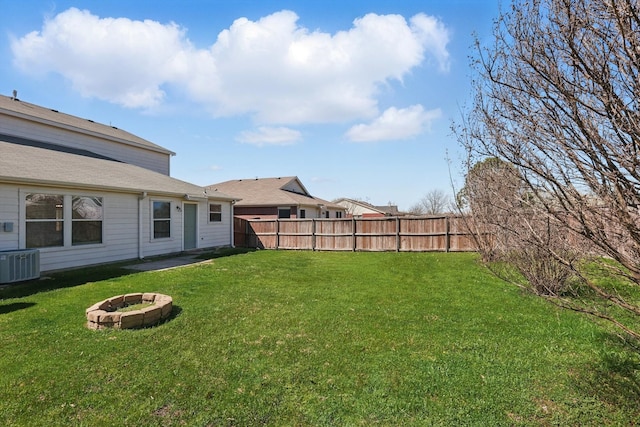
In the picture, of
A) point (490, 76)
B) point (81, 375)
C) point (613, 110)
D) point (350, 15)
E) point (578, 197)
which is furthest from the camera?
point (350, 15)

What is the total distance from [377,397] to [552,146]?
255 centimetres

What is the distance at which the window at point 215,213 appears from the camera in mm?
15167

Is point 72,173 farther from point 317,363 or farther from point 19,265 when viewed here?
point 317,363

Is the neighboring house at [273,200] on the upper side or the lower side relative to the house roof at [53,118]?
lower

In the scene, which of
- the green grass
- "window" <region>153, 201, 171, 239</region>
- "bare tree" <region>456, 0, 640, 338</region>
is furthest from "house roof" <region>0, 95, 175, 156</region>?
"bare tree" <region>456, 0, 640, 338</region>

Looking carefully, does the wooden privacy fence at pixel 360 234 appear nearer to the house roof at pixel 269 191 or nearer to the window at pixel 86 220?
the house roof at pixel 269 191

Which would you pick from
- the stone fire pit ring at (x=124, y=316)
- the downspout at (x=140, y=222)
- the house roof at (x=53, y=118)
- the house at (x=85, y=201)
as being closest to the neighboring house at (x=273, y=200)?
the house at (x=85, y=201)

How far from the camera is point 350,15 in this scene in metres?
8.95

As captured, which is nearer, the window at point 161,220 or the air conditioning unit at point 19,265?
the air conditioning unit at point 19,265

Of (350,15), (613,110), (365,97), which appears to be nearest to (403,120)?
(365,97)

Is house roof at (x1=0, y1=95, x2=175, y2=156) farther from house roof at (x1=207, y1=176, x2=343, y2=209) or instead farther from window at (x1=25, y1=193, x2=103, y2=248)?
house roof at (x1=207, y1=176, x2=343, y2=209)

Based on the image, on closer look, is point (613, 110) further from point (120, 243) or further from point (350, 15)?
point (120, 243)

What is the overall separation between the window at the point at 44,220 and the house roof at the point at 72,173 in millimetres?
509

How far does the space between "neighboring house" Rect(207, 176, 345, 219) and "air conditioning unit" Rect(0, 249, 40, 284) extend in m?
12.9
